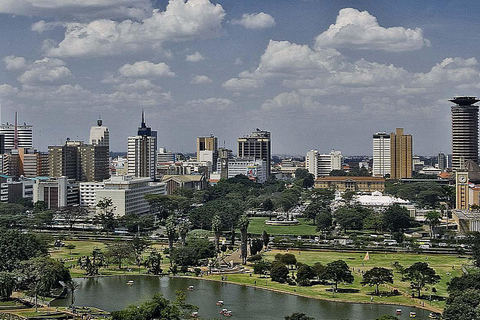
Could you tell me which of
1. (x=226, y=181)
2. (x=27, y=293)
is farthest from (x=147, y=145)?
(x=27, y=293)

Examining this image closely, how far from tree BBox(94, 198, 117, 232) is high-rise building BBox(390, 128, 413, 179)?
4072 inches

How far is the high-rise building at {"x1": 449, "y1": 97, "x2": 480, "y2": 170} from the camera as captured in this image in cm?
15275

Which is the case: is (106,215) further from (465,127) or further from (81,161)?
(465,127)

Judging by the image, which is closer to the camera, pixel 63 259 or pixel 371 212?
pixel 63 259

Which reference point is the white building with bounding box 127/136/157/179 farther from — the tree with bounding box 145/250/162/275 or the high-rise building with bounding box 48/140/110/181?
the tree with bounding box 145/250/162/275

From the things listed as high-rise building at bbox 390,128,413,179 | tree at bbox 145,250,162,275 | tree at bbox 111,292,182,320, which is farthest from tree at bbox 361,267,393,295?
high-rise building at bbox 390,128,413,179

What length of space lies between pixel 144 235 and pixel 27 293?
36.9m

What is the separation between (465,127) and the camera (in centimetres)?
15288

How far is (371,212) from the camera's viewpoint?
333 feet

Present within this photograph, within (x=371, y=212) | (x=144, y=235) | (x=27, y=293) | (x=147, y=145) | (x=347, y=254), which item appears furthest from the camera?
(x=147, y=145)

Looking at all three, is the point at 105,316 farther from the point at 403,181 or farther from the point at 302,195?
the point at 403,181

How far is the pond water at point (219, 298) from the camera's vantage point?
4769 centimetres

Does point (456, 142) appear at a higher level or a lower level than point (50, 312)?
higher

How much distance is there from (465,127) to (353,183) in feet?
109
